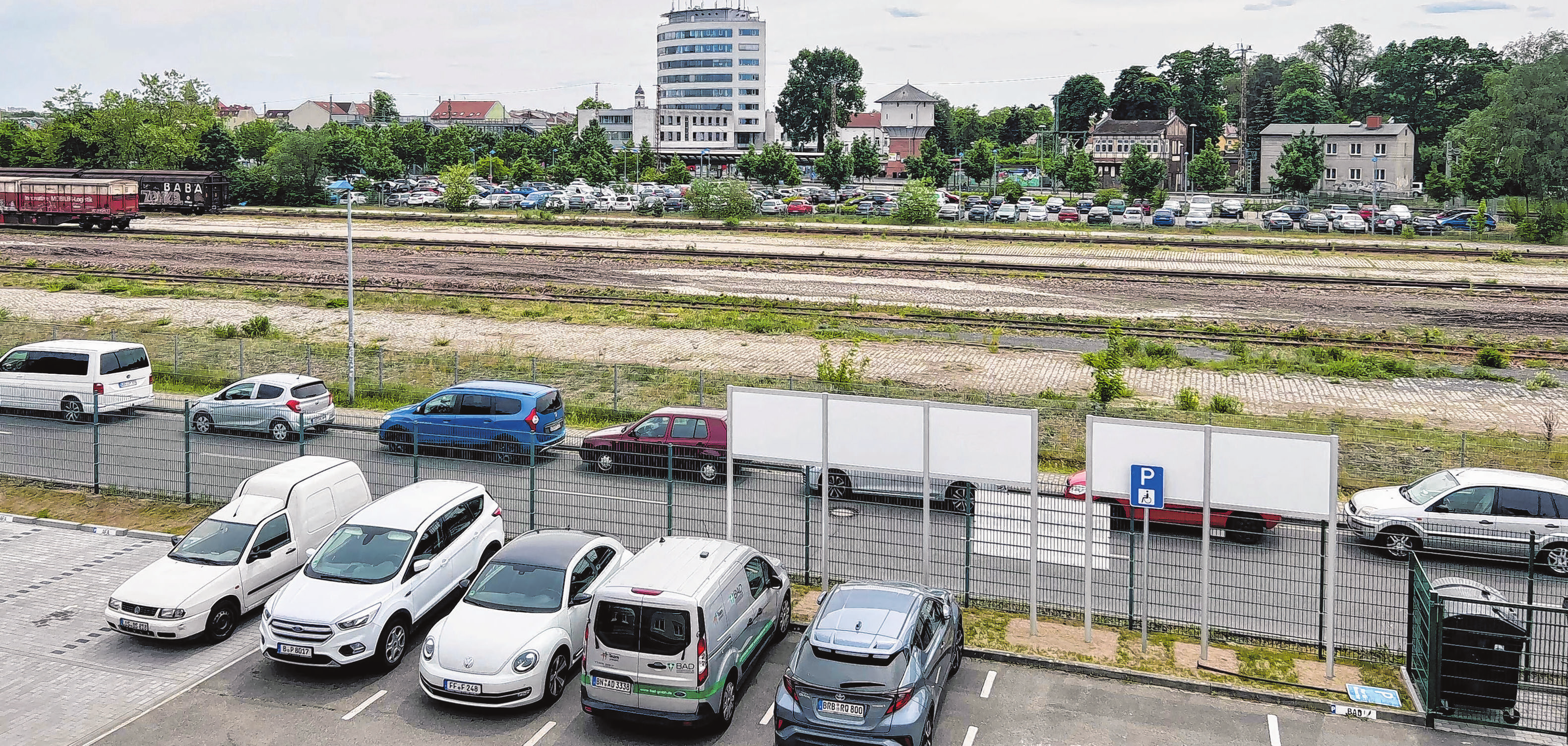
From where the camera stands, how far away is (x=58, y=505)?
20.3 metres

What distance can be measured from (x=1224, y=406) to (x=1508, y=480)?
9.30 metres

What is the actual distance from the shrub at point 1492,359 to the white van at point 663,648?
100 ft

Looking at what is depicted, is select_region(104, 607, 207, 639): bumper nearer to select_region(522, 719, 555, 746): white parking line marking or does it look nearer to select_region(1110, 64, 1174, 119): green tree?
select_region(522, 719, 555, 746): white parking line marking

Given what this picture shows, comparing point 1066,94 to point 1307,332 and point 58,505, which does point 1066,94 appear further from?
point 58,505

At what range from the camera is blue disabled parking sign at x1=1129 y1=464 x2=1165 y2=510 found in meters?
14.2

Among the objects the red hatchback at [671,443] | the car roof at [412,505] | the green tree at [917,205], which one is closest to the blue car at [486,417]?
the red hatchback at [671,443]

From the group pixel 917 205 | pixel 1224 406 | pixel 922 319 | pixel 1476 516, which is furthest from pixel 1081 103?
pixel 1476 516

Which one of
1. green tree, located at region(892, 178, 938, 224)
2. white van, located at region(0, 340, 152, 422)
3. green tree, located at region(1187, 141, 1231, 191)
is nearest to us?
white van, located at region(0, 340, 152, 422)

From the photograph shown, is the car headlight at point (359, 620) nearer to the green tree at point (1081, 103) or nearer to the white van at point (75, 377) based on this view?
the white van at point (75, 377)

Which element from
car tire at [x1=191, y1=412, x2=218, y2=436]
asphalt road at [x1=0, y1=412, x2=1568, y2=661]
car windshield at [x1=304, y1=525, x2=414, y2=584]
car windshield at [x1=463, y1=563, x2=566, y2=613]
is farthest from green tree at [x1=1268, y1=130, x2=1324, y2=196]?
car windshield at [x1=304, y1=525, x2=414, y2=584]

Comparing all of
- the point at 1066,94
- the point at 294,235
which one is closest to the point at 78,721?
the point at 294,235

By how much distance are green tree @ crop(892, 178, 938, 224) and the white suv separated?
65.8 m

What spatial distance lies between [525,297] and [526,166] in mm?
78091

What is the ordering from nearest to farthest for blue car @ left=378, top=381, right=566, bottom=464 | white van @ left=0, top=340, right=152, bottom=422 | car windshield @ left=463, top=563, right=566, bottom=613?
car windshield @ left=463, top=563, right=566, bottom=613 < blue car @ left=378, top=381, right=566, bottom=464 < white van @ left=0, top=340, right=152, bottom=422
